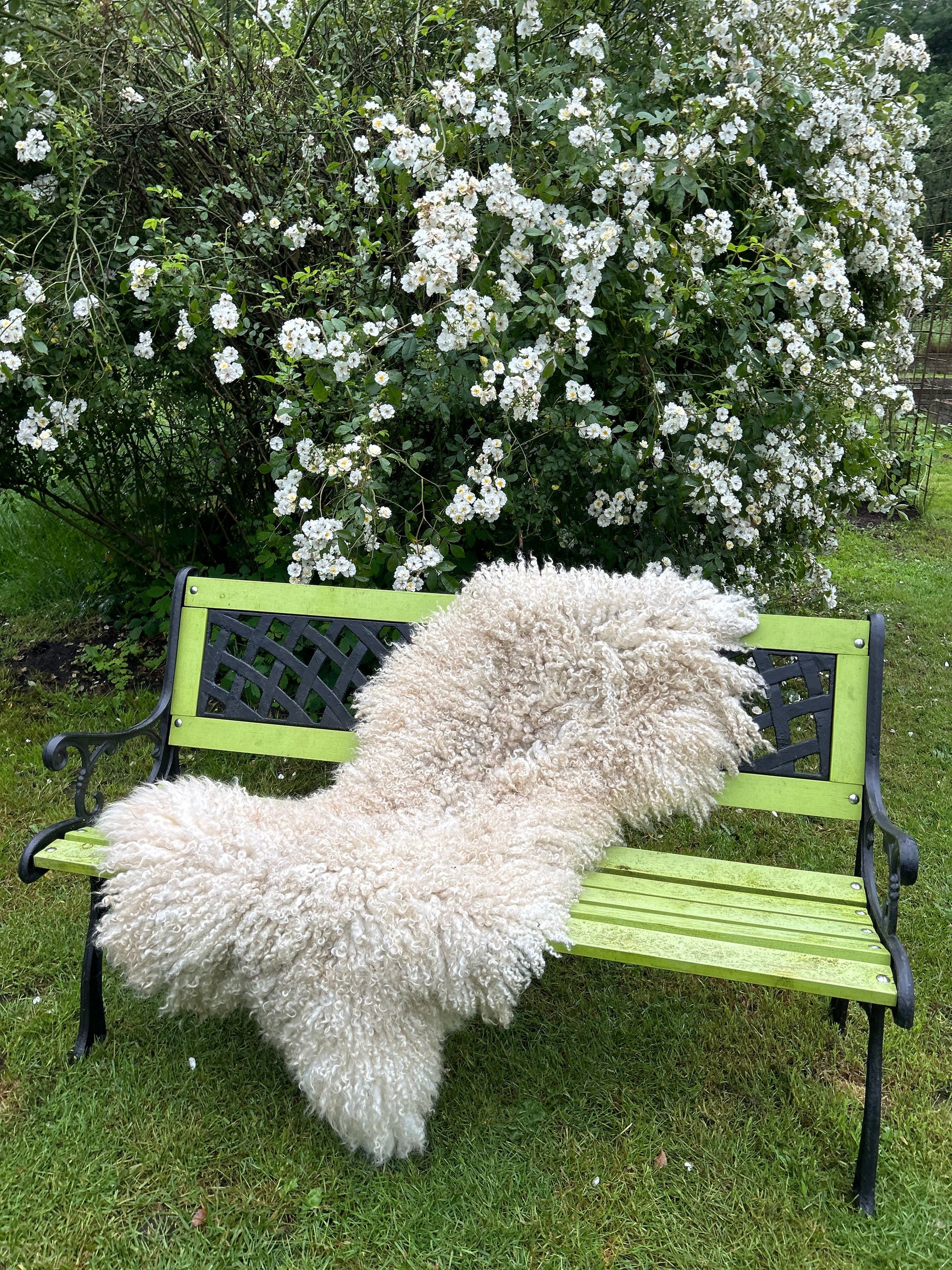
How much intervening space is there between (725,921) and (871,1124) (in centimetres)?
47

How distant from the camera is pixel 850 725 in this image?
2.16 m

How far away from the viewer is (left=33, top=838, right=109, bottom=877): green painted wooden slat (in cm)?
204

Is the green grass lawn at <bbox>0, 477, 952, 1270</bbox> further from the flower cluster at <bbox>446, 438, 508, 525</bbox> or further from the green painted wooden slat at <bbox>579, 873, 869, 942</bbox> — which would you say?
the flower cluster at <bbox>446, 438, 508, 525</bbox>

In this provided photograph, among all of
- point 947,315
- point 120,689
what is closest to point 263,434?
point 120,689

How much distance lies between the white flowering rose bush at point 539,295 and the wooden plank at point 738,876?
1053 millimetres

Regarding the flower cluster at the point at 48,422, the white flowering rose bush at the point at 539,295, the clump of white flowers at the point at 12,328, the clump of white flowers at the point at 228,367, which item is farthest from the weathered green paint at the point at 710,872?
the clump of white flowers at the point at 12,328

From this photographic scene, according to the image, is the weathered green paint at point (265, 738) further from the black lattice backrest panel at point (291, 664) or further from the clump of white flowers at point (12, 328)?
the clump of white flowers at point (12, 328)

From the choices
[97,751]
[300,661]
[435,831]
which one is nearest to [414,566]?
[300,661]

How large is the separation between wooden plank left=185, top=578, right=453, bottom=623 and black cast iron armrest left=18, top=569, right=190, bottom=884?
0.31ft

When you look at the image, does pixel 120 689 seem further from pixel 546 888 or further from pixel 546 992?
pixel 546 888

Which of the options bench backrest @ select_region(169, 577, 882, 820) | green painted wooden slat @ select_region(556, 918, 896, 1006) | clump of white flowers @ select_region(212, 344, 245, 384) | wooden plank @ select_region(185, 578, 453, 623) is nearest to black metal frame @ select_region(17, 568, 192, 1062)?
bench backrest @ select_region(169, 577, 882, 820)

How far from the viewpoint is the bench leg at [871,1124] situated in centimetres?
178

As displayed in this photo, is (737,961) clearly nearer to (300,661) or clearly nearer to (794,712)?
(794,712)

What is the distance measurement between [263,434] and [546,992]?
2555 millimetres
